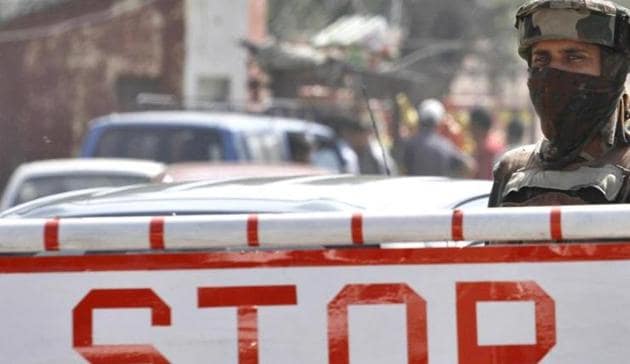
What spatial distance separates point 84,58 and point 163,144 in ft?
46.9

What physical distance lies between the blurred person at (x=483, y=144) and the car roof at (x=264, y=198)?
11.3 meters

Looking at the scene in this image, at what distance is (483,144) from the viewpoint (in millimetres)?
17172

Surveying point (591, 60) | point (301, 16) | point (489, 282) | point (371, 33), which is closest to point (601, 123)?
point (591, 60)

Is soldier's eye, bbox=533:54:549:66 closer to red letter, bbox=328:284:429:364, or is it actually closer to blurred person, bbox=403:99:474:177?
red letter, bbox=328:284:429:364

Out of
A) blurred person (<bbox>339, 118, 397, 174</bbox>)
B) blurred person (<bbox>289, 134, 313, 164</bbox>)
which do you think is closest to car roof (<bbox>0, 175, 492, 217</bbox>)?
blurred person (<bbox>339, 118, 397, 174</bbox>)

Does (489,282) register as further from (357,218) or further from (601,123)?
(601,123)

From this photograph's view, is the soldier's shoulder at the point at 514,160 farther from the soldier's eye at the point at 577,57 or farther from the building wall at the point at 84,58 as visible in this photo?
the building wall at the point at 84,58

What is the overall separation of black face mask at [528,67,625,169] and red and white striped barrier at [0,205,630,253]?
66 cm

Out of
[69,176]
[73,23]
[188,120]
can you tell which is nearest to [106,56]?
[73,23]

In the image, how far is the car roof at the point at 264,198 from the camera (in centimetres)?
→ 486

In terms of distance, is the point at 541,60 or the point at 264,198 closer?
the point at 541,60

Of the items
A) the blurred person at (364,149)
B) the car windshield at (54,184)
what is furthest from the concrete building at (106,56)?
the car windshield at (54,184)

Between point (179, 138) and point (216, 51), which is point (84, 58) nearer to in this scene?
point (216, 51)

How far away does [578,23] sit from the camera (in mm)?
3828
